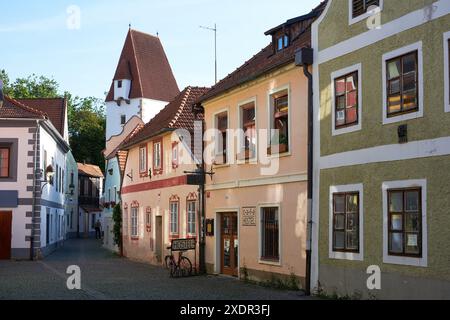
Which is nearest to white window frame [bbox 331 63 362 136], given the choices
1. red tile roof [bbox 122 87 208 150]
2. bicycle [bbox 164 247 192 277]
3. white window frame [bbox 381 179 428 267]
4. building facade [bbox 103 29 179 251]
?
white window frame [bbox 381 179 428 267]

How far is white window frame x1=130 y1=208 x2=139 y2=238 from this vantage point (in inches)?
1309

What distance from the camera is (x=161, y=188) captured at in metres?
28.6

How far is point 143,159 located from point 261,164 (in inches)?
523

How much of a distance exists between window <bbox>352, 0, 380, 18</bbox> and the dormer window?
4754 mm

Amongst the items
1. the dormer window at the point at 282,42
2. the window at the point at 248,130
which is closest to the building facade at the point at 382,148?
the dormer window at the point at 282,42

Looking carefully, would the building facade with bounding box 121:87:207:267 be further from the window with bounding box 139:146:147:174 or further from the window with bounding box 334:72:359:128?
the window with bounding box 334:72:359:128

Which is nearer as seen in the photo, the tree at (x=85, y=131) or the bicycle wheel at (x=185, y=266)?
the bicycle wheel at (x=185, y=266)

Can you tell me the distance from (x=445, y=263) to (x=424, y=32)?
4.46 m

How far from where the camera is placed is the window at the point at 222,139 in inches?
877

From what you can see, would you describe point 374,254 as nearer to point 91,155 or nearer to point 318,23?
point 318,23

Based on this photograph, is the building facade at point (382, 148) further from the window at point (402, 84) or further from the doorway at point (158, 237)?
the doorway at point (158, 237)

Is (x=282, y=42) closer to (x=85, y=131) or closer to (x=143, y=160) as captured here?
(x=143, y=160)

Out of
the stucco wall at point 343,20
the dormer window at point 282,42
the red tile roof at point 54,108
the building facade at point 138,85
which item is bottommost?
the stucco wall at point 343,20

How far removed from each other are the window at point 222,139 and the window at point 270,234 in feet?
11.1
